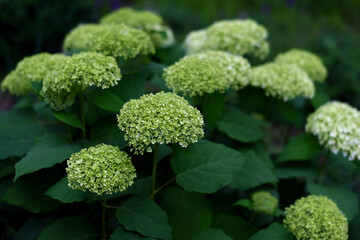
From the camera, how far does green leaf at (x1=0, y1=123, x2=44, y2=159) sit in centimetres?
266

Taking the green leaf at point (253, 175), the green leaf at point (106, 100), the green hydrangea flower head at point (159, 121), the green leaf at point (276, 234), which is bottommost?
the green leaf at point (276, 234)

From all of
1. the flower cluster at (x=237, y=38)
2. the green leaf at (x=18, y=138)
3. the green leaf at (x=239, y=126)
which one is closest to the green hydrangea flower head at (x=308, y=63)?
the flower cluster at (x=237, y=38)

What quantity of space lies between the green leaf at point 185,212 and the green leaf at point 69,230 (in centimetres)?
58

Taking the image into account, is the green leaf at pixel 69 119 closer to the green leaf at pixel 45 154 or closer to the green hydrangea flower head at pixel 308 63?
the green leaf at pixel 45 154

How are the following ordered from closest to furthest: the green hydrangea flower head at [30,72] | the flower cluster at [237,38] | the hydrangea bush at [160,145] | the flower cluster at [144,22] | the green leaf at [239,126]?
the hydrangea bush at [160,145], the green hydrangea flower head at [30,72], the green leaf at [239,126], the flower cluster at [237,38], the flower cluster at [144,22]

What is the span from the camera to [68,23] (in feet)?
22.7

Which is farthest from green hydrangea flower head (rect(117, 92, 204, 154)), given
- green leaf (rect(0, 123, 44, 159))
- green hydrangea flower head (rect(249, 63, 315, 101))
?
green hydrangea flower head (rect(249, 63, 315, 101))

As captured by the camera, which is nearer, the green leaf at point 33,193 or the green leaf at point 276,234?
the green leaf at point 276,234

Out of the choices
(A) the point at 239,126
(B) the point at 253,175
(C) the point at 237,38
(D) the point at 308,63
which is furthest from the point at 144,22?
(B) the point at 253,175

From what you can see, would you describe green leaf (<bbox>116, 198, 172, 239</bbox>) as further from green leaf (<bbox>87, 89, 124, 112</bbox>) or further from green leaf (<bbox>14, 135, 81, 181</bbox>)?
green leaf (<bbox>87, 89, 124, 112</bbox>)

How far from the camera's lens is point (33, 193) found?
9.11 feet

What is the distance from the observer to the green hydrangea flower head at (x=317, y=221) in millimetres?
2223

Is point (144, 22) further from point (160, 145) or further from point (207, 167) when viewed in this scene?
point (207, 167)

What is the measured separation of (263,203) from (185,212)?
598 mm
